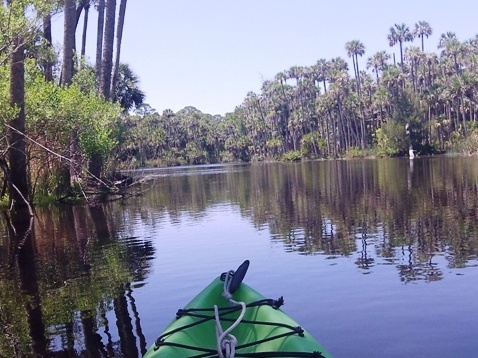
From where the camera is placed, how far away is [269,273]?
11367 millimetres

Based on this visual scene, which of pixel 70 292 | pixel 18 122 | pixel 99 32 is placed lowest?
pixel 70 292

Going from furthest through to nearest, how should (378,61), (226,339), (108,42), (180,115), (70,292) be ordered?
(180,115)
(378,61)
(108,42)
(70,292)
(226,339)

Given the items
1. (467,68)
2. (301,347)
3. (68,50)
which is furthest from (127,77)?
(467,68)

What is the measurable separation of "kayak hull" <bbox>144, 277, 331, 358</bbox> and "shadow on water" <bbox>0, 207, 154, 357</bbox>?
3.88ft

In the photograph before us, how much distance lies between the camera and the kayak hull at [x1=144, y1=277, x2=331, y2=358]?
552 cm

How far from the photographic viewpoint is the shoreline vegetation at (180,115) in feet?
69.3

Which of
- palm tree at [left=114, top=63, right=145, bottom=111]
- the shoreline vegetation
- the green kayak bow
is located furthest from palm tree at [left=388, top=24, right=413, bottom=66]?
the green kayak bow

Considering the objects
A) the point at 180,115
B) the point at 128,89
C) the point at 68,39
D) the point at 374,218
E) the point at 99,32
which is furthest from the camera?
the point at 180,115

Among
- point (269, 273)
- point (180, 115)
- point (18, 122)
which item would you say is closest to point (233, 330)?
point (269, 273)

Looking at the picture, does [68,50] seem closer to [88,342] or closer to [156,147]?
[88,342]

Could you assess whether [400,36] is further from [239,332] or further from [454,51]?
[239,332]

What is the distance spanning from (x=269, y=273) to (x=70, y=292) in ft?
11.2

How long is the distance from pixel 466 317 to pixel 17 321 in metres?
5.93

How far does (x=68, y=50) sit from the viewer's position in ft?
96.2
